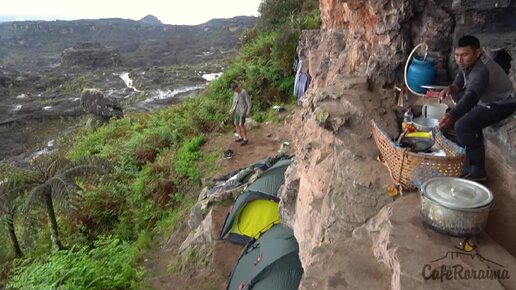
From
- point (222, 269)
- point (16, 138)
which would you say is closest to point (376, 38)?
point (222, 269)

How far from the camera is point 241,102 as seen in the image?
1084 centimetres

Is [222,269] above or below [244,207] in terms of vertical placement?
below

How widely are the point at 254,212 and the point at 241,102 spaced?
4131mm

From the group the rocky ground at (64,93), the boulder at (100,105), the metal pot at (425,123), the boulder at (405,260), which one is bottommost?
the rocky ground at (64,93)

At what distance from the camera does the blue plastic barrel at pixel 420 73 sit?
5215mm

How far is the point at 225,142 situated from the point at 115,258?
5.73 m

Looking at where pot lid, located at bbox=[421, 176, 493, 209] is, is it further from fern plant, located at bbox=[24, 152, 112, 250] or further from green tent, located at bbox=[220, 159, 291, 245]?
fern plant, located at bbox=[24, 152, 112, 250]

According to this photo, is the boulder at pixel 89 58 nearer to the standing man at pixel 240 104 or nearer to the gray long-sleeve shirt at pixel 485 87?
the standing man at pixel 240 104

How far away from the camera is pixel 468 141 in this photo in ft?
12.1

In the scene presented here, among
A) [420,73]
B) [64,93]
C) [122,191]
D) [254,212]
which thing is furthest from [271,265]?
[64,93]

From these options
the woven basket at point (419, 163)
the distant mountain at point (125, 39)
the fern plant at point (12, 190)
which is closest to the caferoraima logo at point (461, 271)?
the woven basket at point (419, 163)

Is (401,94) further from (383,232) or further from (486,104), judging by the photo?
(383,232)

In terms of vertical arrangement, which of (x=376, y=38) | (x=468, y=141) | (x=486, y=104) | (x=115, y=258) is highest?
(x=376, y=38)

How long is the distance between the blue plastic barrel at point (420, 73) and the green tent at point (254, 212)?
3214mm
